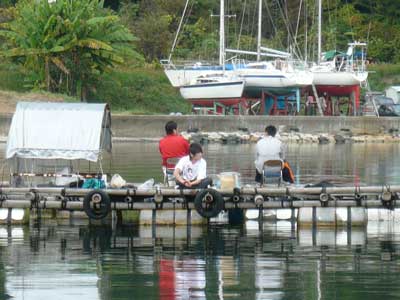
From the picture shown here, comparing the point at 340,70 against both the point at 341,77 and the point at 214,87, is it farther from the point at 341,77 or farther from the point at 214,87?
the point at 214,87

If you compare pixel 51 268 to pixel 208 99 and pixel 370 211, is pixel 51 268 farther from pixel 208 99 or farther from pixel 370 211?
pixel 208 99

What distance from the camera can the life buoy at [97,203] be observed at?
20.9 meters

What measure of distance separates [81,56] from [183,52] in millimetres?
13917

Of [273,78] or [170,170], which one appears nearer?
[170,170]

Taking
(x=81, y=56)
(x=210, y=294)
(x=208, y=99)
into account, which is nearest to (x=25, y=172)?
(x=210, y=294)

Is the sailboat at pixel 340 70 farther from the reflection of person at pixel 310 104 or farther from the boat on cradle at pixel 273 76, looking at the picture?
the boat on cradle at pixel 273 76

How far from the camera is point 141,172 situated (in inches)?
1303

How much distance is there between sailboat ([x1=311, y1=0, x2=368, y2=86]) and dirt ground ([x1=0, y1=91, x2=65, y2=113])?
50.1ft

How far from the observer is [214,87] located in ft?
211

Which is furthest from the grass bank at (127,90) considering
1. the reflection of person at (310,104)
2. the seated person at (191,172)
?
the seated person at (191,172)

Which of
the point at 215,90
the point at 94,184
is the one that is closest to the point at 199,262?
the point at 94,184

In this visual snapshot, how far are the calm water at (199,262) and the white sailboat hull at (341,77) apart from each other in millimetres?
44978

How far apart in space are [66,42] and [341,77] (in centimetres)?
1608

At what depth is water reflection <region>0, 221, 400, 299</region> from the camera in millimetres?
15258
